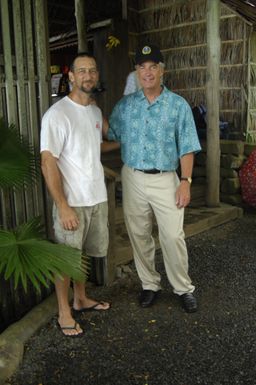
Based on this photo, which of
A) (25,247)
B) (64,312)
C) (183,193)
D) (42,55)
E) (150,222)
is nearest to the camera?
(25,247)

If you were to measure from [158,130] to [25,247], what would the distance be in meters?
1.35

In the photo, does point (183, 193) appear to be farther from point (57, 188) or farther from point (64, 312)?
point (64, 312)

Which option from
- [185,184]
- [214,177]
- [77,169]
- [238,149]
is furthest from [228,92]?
[77,169]

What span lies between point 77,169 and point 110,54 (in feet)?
20.7

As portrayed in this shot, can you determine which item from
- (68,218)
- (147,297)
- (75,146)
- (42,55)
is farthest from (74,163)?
(147,297)

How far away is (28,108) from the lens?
3.44 metres

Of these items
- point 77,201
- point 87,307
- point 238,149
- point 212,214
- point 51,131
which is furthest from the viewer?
point 238,149

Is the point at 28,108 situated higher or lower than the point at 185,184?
higher

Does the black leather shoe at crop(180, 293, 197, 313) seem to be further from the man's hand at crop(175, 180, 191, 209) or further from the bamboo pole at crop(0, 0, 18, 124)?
the bamboo pole at crop(0, 0, 18, 124)

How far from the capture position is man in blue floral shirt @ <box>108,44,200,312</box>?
3.21 m

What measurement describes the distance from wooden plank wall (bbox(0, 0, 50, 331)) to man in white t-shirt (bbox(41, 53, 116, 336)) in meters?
0.51

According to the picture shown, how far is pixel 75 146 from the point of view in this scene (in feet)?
9.64

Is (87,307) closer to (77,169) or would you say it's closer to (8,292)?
(8,292)

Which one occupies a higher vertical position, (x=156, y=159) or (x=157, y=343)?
(x=156, y=159)
